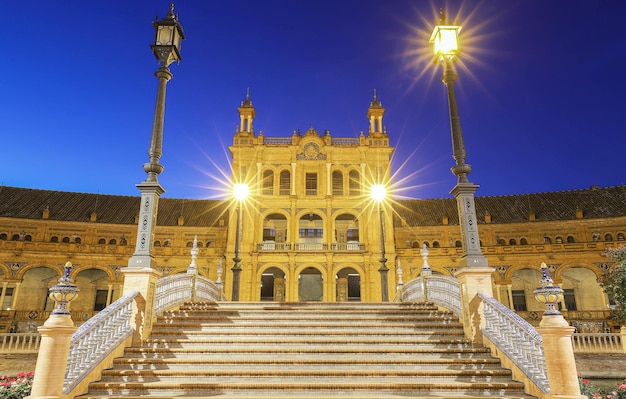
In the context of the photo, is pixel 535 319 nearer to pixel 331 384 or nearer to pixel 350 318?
pixel 350 318

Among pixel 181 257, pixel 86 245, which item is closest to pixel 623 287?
pixel 181 257

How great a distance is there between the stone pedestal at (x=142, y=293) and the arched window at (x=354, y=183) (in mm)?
26909

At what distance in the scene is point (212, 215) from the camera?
1671 inches

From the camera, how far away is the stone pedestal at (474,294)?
8992 millimetres

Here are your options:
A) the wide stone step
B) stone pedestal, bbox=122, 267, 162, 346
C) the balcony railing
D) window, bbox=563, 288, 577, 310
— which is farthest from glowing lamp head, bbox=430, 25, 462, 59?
window, bbox=563, 288, 577, 310

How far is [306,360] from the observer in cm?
808

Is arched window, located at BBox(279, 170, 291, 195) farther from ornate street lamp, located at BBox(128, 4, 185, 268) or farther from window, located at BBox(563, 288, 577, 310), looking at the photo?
window, located at BBox(563, 288, 577, 310)

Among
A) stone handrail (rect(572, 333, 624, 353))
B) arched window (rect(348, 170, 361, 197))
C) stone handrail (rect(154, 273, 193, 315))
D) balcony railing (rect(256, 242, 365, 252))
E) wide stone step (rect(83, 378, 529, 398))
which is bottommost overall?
wide stone step (rect(83, 378, 529, 398))

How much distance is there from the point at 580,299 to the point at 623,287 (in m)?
12.3

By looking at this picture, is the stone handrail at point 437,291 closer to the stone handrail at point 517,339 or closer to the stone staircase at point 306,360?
the stone staircase at point 306,360

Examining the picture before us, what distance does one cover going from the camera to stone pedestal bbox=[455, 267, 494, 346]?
8992 millimetres

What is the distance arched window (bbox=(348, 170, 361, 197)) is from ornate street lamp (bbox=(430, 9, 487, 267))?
24686mm

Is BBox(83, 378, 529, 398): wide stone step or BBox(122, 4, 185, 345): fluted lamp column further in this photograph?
BBox(122, 4, 185, 345): fluted lamp column

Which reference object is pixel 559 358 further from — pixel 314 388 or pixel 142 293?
pixel 142 293
